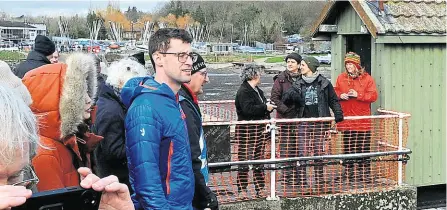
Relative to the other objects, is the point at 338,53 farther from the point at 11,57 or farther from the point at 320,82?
the point at 11,57

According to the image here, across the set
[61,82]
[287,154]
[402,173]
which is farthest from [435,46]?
[61,82]

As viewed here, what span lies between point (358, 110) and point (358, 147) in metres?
0.45

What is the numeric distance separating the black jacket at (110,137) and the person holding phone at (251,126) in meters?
2.75

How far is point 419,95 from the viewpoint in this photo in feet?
23.5

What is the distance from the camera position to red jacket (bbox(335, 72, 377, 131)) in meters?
6.80

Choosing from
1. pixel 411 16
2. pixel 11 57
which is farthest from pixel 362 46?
pixel 11 57

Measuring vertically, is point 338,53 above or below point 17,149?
above

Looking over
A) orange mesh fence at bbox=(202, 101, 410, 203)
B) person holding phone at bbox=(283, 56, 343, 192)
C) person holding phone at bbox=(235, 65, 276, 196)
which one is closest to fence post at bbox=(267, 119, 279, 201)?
orange mesh fence at bbox=(202, 101, 410, 203)

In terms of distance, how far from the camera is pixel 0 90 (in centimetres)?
183

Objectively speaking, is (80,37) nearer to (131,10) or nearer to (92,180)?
(131,10)

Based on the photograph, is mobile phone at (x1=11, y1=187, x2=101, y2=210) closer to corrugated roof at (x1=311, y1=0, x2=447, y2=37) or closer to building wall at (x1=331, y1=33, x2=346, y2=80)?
corrugated roof at (x1=311, y1=0, x2=447, y2=37)

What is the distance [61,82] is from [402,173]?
16.9 ft

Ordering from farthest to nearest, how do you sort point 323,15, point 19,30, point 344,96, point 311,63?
1. point 19,30
2. point 323,15
3. point 344,96
4. point 311,63

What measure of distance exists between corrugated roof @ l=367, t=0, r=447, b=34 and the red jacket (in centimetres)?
67
